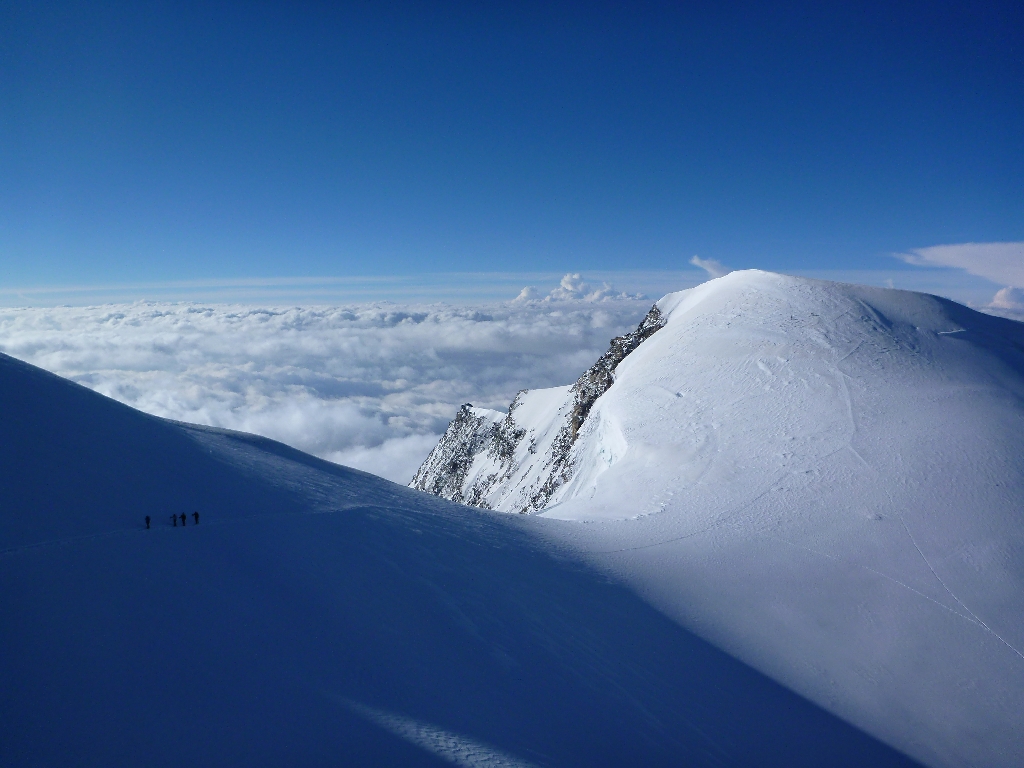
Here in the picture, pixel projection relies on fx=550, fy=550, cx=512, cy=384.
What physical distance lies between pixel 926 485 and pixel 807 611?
975 cm

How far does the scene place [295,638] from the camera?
1099 centimetres

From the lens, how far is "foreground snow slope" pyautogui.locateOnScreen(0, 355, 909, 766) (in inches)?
340

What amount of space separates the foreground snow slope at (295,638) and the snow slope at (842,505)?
7.29 feet

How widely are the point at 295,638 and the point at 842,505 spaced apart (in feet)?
68.4

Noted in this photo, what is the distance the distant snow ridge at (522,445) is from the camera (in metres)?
49.2

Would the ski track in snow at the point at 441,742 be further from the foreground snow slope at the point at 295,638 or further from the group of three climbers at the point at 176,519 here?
the group of three climbers at the point at 176,519

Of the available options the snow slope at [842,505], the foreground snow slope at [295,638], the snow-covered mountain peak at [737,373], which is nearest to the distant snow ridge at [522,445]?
the snow-covered mountain peak at [737,373]

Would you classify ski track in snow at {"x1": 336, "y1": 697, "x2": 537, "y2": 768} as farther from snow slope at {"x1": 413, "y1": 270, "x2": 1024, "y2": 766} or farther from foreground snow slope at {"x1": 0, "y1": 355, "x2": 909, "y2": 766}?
snow slope at {"x1": 413, "y1": 270, "x2": 1024, "y2": 766}

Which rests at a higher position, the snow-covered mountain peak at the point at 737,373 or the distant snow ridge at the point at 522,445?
the snow-covered mountain peak at the point at 737,373

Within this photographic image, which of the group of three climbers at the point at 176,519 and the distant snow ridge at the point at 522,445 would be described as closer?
the group of three climbers at the point at 176,519

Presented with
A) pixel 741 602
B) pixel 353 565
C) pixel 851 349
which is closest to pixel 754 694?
pixel 741 602

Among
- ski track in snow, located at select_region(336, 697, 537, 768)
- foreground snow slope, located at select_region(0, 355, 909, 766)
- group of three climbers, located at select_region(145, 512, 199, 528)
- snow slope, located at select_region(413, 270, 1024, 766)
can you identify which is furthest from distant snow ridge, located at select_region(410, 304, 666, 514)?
ski track in snow, located at select_region(336, 697, 537, 768)

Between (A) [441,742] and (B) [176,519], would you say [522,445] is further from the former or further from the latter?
(A) [441,742]

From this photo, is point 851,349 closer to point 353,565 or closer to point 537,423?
point 353,565
